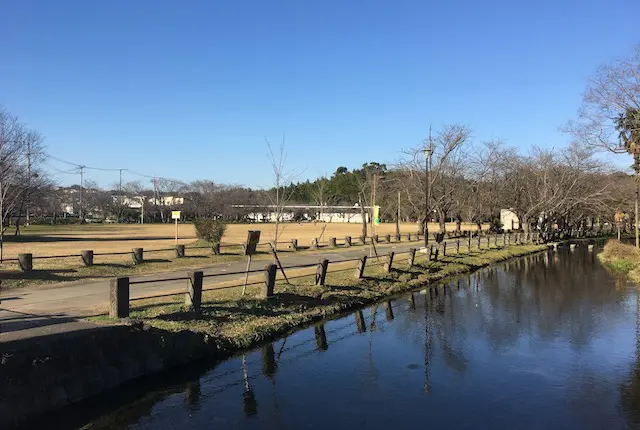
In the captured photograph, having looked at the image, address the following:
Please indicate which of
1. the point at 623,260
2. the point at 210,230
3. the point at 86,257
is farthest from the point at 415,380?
the point at 623,260

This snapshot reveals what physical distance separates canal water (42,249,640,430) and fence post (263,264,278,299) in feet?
5.25

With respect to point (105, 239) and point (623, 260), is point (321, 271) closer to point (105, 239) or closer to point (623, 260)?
point (623, 260)

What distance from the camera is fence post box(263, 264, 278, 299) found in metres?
12.7

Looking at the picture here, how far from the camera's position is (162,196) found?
124125 mm

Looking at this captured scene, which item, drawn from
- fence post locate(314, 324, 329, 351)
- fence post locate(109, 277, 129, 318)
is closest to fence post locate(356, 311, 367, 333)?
fence post locate(314, 324, 329, 351)

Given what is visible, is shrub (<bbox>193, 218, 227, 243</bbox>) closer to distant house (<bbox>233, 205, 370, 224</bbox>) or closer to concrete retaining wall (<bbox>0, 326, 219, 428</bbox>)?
concrete retaining wall (<bbox>0, 326, 219, 428</bbox>)

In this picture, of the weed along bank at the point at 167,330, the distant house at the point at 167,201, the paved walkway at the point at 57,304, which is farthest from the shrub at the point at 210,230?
the distant house at the point at 167,201

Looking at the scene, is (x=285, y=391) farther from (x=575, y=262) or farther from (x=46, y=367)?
(x=575, y=262)

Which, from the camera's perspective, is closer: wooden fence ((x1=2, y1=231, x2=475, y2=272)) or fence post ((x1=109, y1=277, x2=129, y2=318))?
fence post ((x1=109, y1=277, x2=129, y2=318))

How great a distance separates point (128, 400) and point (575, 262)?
3096 centimetres

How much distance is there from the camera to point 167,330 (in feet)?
29.5

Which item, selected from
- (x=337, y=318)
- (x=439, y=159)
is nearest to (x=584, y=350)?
(x=337, y=318)

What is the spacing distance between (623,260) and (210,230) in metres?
24.5

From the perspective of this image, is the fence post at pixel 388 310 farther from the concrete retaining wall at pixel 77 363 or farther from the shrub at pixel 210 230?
the shrub at pixel 210 230
